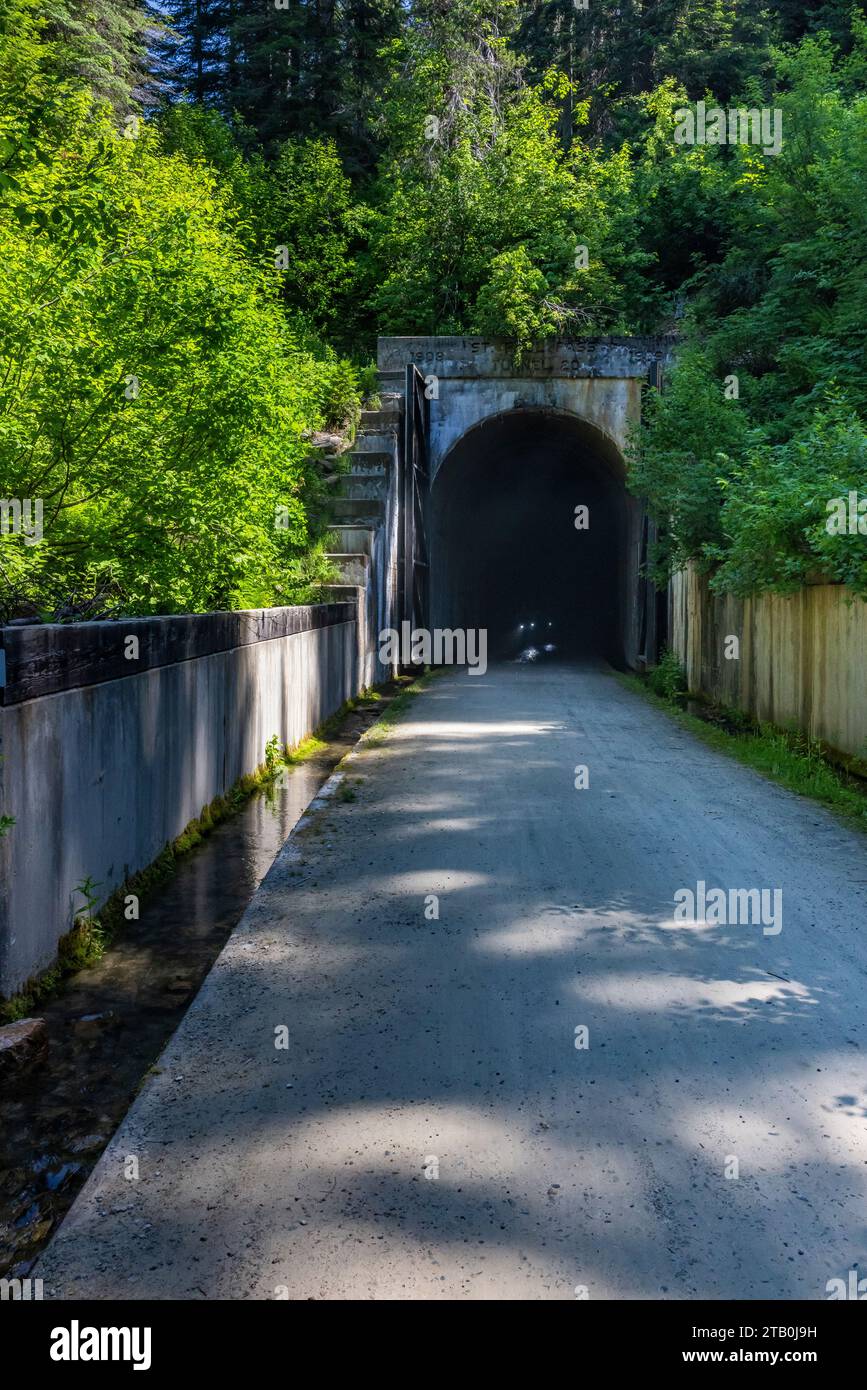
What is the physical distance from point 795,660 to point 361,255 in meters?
20.6

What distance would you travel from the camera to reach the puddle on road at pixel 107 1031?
3238 mm

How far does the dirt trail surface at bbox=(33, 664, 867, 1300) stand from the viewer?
265 centimetres

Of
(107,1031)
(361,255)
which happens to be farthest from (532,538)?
(107,1031)

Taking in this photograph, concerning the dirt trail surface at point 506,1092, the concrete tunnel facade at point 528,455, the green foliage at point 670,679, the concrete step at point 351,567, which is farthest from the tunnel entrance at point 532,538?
the dirt trail surface at point 506,1092

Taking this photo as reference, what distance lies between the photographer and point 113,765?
5.79m

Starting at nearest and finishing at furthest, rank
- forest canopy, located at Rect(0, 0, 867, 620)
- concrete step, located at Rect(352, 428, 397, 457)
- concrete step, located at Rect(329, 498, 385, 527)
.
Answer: forest canopy, located at Rect(0, 0, 867, 620) → concrete step, located at Rect(329, 498, 385, 527) → concrete step, located at Rect(352, 428, 397, 457)

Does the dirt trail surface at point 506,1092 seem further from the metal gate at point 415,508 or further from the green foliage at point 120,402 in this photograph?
the metal gate at point 415,508

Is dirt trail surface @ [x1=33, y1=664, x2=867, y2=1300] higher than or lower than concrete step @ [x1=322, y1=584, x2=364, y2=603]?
lower

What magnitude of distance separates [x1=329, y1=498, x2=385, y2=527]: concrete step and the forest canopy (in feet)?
1.28

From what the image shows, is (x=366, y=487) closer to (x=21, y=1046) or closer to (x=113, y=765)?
(x=113, y=765)

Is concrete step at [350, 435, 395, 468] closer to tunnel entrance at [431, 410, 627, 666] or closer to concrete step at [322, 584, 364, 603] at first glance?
concrete step at [322, 584, 364, 603]

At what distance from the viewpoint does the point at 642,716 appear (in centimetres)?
1347

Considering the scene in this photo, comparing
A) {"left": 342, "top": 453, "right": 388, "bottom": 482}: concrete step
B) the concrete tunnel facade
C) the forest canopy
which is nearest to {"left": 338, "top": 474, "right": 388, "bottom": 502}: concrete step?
{"left": 342, "top": 453, "right": 388, "bottom": 482}: concrete step

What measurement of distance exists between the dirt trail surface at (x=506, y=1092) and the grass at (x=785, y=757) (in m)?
1.47
